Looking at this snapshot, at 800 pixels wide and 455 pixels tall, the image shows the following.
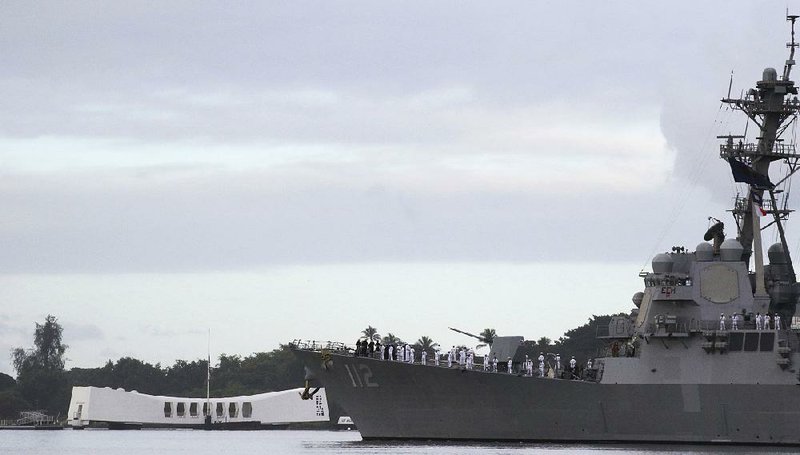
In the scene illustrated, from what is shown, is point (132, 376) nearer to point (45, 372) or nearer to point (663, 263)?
point (45, 372)

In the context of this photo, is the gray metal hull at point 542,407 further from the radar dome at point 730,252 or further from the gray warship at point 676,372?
the radar dome at point 730,252

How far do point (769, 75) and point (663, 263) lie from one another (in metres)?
7.43

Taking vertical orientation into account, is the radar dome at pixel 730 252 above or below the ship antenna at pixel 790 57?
below

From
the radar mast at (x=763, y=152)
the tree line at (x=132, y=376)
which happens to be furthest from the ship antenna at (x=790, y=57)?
the tree line at (x=132, y=376)

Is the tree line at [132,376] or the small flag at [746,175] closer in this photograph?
the small flag at [746,175]

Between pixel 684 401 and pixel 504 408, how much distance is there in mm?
5840

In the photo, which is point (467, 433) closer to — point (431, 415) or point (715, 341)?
point (431, 415)

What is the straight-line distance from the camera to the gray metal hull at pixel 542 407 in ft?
158

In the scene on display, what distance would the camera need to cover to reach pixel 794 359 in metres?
47.6

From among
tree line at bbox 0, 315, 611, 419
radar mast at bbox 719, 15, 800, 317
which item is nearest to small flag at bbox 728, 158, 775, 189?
radar mast at bbox 719, 15, 800, 317

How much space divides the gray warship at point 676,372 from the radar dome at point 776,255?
0.15 feet

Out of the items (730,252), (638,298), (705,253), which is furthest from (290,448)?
(730,252)

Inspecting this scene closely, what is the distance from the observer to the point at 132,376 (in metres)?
116

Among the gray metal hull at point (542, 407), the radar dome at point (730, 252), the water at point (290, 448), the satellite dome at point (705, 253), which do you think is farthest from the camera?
the satellite dome at point (705, 253)
